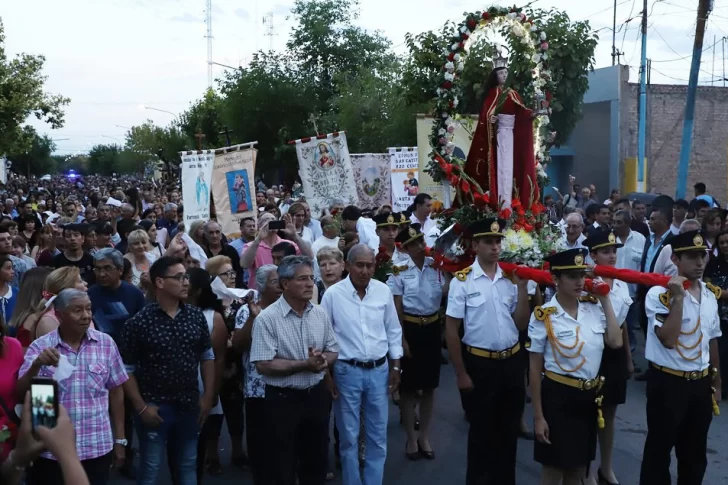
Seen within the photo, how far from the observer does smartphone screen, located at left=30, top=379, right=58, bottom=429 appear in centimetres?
267

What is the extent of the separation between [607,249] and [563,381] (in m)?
1.30

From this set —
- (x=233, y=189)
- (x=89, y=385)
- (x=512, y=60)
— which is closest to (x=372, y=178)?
(x=233, y=189)

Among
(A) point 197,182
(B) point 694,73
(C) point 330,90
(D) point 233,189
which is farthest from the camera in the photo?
(C) point 330,90

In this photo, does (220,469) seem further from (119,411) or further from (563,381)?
(563,381)

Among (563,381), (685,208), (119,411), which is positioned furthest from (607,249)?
(685,208)

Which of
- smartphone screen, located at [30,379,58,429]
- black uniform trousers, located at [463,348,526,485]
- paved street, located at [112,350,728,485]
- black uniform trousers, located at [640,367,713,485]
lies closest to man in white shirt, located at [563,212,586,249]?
paved street, located at [112,350,728,485]

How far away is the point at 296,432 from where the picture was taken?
561cm

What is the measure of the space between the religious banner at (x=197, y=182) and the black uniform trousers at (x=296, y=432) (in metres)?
7.52

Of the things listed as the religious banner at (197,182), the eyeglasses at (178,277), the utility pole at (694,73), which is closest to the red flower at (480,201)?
the eyeglasses at (178,277)

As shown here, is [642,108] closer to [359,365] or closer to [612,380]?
[612,380]

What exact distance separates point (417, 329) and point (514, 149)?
7.21ft

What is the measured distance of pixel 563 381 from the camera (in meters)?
5.51

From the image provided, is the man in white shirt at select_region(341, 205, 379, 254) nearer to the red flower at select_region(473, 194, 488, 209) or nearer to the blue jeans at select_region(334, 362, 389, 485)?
the red flower at select_region(473, 194, 488, 209)

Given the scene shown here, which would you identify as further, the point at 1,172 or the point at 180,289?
the point at 1,172
